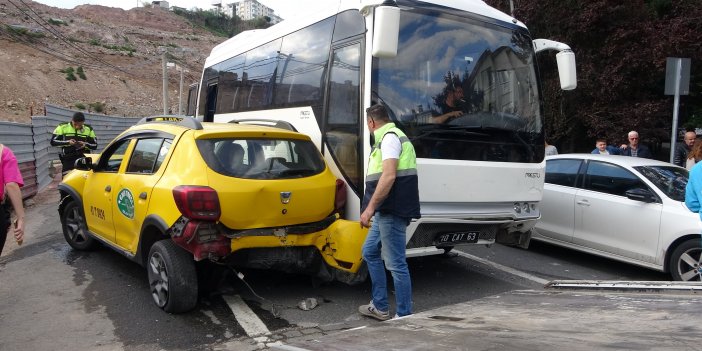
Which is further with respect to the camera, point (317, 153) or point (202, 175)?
point (317, 153)

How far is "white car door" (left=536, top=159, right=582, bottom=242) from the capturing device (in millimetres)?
7312

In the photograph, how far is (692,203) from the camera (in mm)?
4609

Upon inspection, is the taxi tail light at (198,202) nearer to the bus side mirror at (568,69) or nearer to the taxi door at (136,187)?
the taxi door at (136,187)

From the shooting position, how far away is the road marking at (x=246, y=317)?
4395 mm

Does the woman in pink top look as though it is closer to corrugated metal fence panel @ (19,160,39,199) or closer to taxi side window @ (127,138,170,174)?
taxi side window @ (127,138,170,174)

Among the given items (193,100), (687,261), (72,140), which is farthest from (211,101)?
(687,261)

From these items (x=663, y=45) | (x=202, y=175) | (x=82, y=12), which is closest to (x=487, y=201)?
(x=202, y=175)

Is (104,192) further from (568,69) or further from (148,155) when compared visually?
(568,69)

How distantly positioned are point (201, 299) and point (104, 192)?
1.81 m

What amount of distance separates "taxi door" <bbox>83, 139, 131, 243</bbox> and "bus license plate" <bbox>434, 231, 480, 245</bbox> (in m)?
3.48

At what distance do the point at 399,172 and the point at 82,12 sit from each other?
107666 mm

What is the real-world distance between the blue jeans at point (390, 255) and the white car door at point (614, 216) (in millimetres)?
3441

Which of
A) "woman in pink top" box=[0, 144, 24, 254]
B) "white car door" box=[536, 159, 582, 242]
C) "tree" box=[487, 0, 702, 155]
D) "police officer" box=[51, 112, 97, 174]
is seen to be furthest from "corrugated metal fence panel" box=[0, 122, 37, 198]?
"tree" box=[487, 0, 702, 155]

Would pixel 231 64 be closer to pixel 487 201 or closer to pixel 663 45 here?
pixel 487 201
